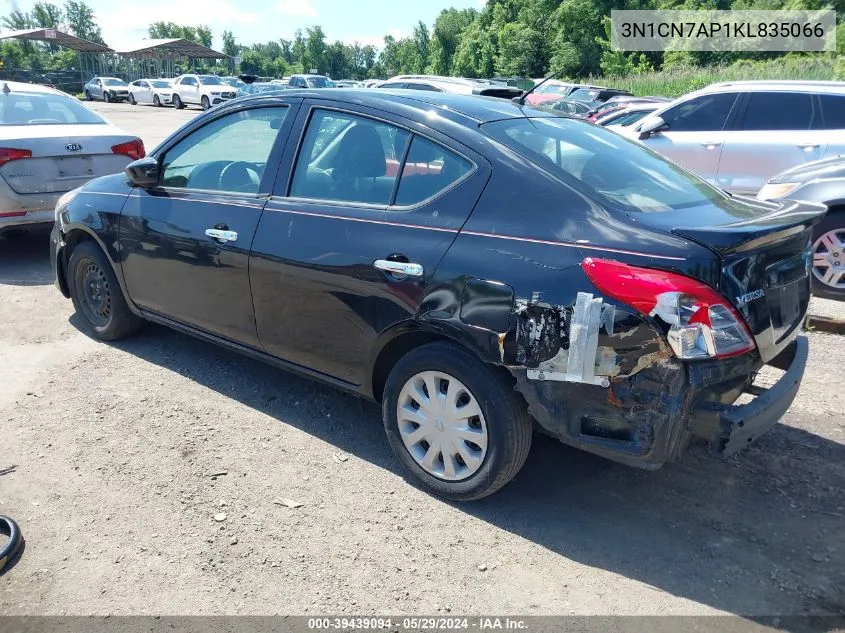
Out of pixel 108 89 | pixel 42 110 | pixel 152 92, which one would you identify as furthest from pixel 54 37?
pixel 42 110

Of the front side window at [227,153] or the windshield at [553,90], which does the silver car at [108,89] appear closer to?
the windshield at [553,90]

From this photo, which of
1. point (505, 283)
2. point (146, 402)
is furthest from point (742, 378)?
point (146, 402)

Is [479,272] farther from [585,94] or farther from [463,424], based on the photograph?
[585,94]

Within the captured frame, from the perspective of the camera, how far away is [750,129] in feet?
26.6

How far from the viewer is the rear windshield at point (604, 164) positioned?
3018 millimetres

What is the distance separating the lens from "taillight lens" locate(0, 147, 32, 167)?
21.3ft

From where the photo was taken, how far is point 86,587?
2.72 m

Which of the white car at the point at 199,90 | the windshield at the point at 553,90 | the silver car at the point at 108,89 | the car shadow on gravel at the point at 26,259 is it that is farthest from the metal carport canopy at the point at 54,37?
the car shadow on gravel at the point at 26,259

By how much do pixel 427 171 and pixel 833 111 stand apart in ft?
21.0

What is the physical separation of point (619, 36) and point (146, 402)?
139 feet

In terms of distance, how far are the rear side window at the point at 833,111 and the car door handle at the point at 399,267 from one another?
663 centimetres

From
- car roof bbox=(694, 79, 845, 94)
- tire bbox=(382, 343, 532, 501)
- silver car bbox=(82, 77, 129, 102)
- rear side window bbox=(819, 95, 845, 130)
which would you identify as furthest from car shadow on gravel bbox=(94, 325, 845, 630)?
silver car bbox=(82, 77, 129, 102)

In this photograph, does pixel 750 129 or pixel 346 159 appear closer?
pixel 346 159

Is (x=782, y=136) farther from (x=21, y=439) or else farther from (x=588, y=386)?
(x=21, y=439)
